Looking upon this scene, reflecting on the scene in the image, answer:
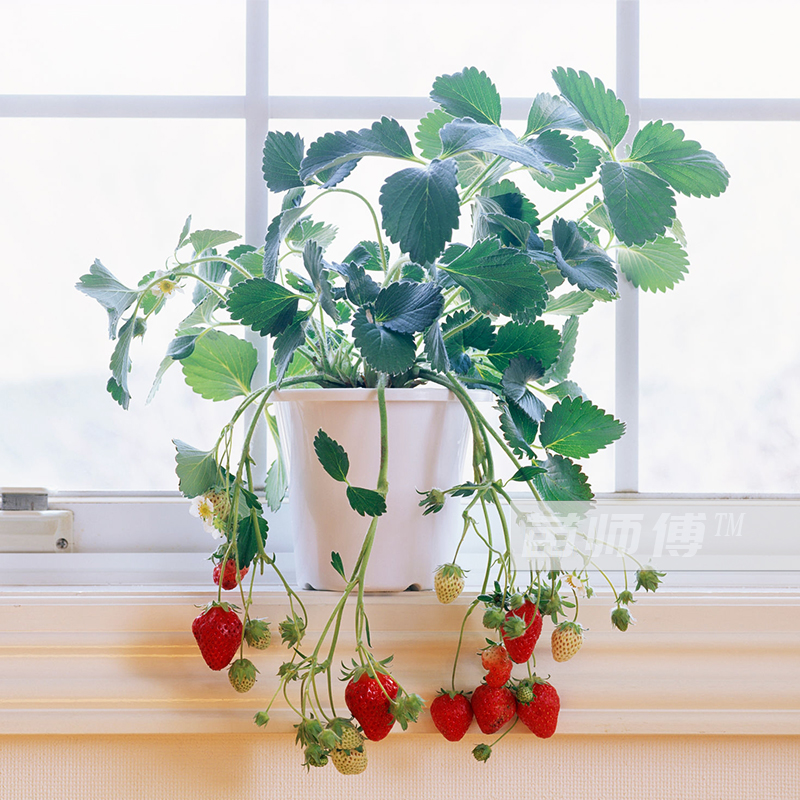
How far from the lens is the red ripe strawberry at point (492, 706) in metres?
0.57

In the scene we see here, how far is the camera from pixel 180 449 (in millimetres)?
616

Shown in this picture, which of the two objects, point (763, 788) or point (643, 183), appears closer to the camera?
point (643, 183)

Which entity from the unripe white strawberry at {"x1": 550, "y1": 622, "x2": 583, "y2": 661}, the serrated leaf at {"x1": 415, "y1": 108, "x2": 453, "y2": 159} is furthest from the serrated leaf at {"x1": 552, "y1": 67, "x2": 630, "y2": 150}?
the unripe white strawberry at {"x1": 550, "y1": 622, "x2": 583, "y2": 661}

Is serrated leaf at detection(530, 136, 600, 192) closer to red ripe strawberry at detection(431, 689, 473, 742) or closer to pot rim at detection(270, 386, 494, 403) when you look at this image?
pot rim at detection(270, 386, 494, 403)

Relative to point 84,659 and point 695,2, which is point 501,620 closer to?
point 84,659

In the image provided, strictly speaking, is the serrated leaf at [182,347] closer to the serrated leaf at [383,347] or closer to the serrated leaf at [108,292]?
the serrated leaf at [108,292]

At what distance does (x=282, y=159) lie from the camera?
61 cm

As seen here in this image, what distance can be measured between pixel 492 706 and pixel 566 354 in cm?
37

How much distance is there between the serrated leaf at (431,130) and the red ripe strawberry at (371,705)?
502mm

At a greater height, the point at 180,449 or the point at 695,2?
the point at 695,2

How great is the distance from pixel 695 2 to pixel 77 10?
920mm

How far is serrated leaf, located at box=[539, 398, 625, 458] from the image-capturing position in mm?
558

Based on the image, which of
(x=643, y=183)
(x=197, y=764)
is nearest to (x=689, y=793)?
(x=197, y=764)

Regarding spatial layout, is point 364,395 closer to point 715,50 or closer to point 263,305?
point 263,305
